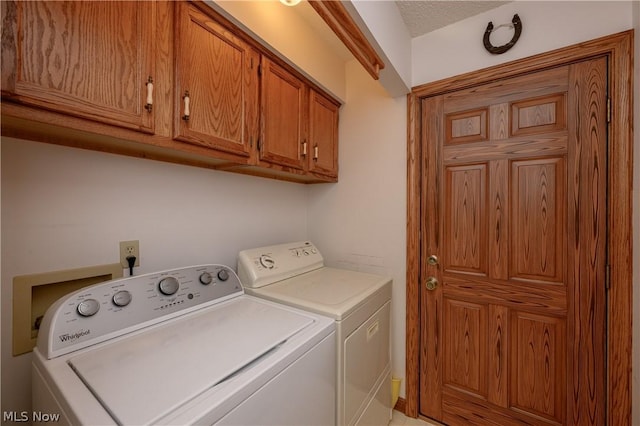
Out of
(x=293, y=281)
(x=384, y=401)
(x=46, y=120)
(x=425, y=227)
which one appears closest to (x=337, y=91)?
(x=425, y=227)

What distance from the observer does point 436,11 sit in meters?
1.49

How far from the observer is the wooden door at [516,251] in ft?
4.18

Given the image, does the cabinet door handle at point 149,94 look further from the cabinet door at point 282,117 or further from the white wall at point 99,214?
the cabinet door at point 282,117

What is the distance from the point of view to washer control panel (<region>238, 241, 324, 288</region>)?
143 cm

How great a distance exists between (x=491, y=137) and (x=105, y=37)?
72.3 inches

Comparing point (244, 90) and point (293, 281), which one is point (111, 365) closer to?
point (293, 281)

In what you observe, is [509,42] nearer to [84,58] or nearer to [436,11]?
[436,11]

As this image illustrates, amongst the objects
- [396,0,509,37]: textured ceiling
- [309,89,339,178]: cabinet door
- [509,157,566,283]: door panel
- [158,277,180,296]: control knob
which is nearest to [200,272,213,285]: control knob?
[158,277,180,296]: control knob

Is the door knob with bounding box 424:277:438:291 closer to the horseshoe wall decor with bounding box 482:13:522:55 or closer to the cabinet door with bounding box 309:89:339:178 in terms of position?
the cabinet door with bounding box 309:89:339:178

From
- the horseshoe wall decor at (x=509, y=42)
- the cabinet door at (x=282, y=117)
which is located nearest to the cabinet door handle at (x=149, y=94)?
the cabinet door at (x=282, y=117)

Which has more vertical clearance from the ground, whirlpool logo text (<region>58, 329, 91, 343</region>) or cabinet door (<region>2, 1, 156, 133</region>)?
cabinet door (<region>2, 1, 156, 133</region>)

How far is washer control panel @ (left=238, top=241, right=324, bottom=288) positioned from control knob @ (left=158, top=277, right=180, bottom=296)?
40cm

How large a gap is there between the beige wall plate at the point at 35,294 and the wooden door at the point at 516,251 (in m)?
1.81

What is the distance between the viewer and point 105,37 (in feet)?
2.68
